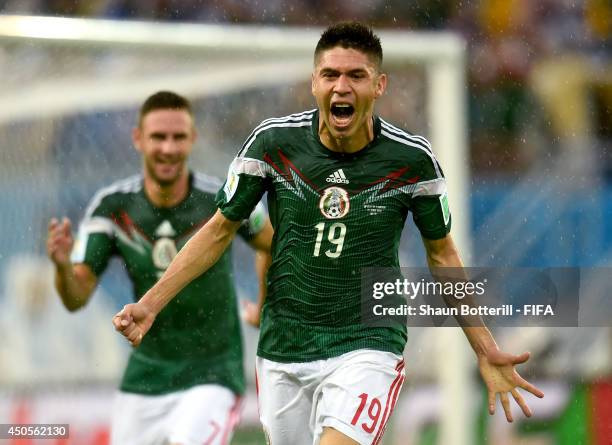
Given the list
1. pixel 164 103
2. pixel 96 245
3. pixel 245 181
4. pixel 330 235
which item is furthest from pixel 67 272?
pixel 330 235

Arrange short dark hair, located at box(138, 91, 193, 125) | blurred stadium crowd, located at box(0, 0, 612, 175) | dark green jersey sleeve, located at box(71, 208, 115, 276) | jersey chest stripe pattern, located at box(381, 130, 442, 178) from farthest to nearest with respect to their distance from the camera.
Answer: blurred stadium crowd, located at box(0, 0, 612, 175)
short dark hair, located at box(138, 91, 193, 125)
dark green jersey sleeve, located at box(71, 208, 115, 276)
jersey chest stripe pattern, located at box(381, 130, 442, 178)

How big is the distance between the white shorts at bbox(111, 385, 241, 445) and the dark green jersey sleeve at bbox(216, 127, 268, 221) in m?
1.42

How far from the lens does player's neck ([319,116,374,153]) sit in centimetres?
453

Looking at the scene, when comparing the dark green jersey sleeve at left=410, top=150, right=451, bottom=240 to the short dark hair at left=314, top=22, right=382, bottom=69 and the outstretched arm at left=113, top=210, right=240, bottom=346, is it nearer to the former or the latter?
A: the short dark hair at left=314, top=22, right=382, bottom=69

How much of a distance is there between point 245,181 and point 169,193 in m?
1.45

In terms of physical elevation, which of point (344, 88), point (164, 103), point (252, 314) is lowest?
point (252, 314)

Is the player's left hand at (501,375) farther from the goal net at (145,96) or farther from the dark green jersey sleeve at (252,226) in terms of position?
the goal net at (145,96)

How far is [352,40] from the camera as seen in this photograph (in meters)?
4.44

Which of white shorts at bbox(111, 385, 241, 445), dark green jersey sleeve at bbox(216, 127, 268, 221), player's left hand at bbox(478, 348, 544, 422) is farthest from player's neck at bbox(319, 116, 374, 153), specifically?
white shorts at bbox(111, 385, 241, 445)

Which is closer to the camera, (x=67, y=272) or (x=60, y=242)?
(x=60, y=242)

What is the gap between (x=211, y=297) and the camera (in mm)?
5793

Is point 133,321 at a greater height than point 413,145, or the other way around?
point 413,145

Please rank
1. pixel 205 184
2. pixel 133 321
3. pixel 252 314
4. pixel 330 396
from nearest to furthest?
pixel 133 321 < pixel 330 396 < pixel 252 314 < pixel 205 184

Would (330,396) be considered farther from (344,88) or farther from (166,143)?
(166,143)
